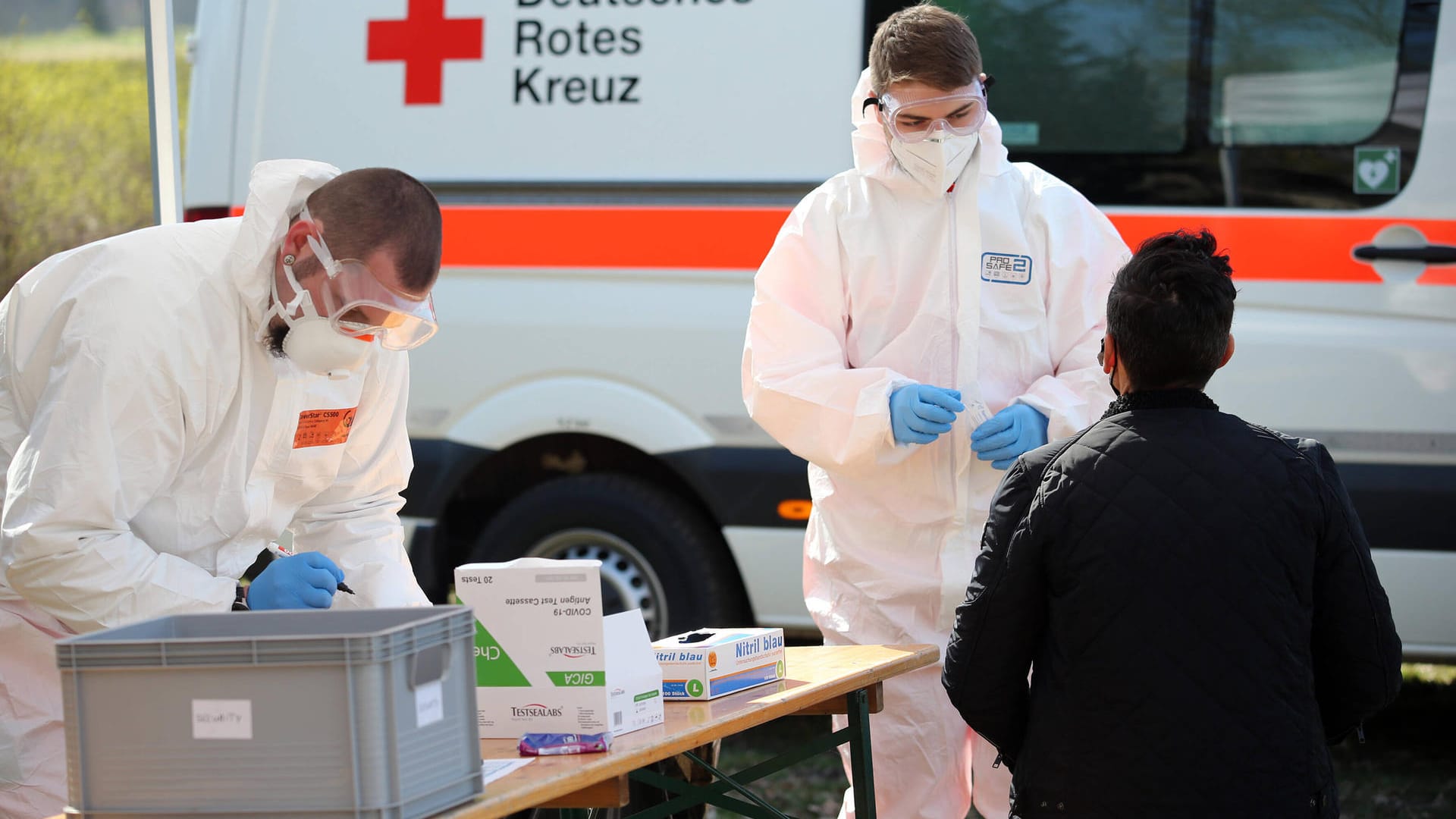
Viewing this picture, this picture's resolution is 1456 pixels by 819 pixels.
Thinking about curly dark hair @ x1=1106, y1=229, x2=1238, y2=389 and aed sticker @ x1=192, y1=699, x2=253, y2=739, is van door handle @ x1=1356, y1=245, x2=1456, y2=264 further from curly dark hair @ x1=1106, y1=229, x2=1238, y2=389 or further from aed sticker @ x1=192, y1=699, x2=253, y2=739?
aed sticker @ x1=192, y1=699, x2=253, y2=739

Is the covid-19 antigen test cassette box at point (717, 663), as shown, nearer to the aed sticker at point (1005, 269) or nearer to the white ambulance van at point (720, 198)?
the aed sticker at point (1005, 269)

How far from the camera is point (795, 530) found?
433cm

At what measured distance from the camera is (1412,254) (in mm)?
3799

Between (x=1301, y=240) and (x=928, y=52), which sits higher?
(x=928, y=52)

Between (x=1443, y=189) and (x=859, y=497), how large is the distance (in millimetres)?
1963

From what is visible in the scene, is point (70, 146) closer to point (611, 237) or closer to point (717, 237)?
point (611, 237)

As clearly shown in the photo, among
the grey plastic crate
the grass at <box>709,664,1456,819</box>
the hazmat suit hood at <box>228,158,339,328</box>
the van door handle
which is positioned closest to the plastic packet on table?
the grey plastic crate

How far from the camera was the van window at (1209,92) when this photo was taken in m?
3.89

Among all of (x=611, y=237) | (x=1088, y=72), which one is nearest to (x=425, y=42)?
(x=611, y=237)

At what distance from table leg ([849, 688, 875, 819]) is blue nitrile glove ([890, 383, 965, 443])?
1.56 feet

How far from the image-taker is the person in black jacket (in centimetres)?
200

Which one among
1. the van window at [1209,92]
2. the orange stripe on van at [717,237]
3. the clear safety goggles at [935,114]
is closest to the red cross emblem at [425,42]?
the orange stripe on van at [717,237]

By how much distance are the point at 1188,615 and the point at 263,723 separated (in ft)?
3.94

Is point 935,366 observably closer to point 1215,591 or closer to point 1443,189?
point 1215,591
